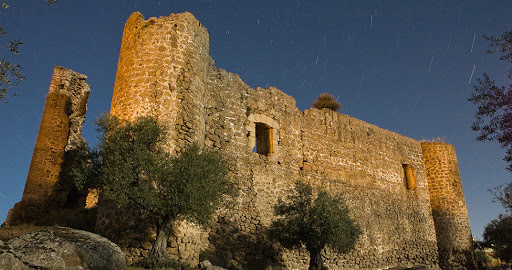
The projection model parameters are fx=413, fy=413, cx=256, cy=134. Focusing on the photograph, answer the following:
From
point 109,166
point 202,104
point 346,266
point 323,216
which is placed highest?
point 202,104

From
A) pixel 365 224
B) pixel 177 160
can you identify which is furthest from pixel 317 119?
pixel 177 160

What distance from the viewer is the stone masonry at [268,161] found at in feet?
39.0

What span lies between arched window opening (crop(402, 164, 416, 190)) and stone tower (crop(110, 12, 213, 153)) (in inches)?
514

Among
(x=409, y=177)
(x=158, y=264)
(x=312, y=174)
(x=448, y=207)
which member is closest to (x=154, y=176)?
(x=158, y=264)

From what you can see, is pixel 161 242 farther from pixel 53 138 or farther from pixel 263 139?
pixel 53 138

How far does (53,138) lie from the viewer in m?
16.4

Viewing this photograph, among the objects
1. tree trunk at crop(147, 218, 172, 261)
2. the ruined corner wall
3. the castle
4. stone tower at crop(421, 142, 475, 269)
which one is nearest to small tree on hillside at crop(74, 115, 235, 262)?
tree trunk at crop(147, 218, 172, 261)

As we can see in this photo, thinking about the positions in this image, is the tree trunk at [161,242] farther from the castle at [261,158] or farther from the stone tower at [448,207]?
the stone tower at [448,207]

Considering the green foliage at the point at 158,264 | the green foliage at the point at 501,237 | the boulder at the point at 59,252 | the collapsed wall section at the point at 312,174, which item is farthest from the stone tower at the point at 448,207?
the boulder at the point at 59,252

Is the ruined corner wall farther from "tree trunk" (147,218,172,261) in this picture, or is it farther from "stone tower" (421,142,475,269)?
"stone tower" (421,142,475,269)

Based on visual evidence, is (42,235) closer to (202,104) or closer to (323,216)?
(202,104)

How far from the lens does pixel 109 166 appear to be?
33.0 ft

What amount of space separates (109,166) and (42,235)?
3.19 meters

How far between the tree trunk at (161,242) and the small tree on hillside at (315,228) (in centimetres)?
403
